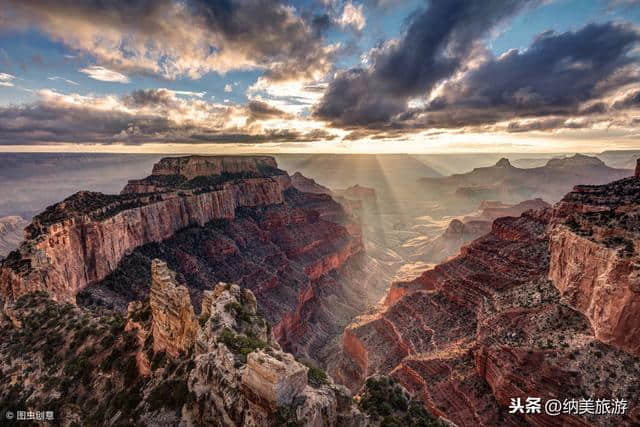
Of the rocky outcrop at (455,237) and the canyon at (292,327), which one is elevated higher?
the canyon at (292,327)

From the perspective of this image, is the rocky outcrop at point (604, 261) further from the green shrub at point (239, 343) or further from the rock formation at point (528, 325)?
the green shrub at point (239, 343)

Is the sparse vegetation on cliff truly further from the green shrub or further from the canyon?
the green shrub

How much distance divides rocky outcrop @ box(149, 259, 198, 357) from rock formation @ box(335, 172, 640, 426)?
31660mm

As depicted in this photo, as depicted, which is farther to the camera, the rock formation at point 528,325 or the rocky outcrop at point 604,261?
the rock formation at point 528,325

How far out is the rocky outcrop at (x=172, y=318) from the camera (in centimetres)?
2557

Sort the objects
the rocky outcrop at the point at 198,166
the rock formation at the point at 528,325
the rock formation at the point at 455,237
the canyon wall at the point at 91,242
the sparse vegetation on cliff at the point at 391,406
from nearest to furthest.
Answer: the sparse vegetation on cliff at the point at 391,406, the rock formation at the point at 528,325, the canyon wall at the point at 91,242, the rocky outcrop at the point at 198,166, the rock formation at the point at 455,237

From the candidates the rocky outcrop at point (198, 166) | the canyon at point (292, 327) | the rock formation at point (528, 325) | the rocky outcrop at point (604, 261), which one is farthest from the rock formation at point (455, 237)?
the rocky outcrop at point (604, 261)

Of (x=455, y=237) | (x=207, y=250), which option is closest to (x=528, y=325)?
(x=207, y=250)

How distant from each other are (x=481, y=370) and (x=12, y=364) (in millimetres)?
50967

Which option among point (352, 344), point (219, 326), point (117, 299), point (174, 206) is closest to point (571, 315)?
point (352, 344)

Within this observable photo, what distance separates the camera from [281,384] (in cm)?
1650

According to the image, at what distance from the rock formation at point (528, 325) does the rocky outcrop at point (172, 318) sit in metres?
31.7

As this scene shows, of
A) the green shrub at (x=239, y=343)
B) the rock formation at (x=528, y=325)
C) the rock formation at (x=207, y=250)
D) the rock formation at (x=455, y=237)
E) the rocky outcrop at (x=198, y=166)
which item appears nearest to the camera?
the green shrub at (x=239, y=343)

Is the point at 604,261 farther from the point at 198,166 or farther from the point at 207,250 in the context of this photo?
the point at 198,166
